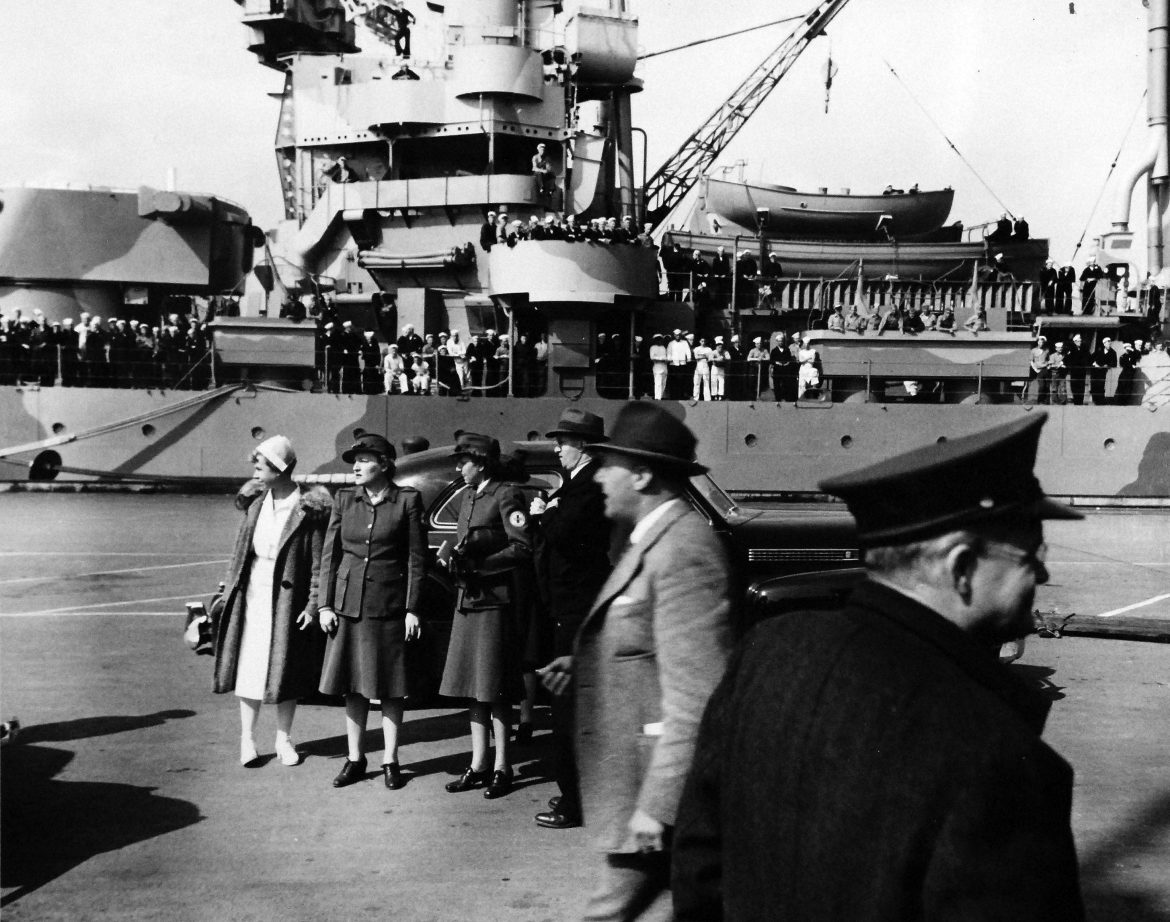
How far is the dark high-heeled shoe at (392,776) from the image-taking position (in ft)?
20.7

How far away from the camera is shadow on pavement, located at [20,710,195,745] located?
696cm

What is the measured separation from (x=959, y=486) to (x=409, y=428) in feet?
66.0

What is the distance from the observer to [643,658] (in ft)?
11.2

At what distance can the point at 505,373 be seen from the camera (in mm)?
21891

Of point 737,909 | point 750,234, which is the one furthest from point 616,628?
point 750,234

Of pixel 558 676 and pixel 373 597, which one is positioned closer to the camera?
pixel 558 676

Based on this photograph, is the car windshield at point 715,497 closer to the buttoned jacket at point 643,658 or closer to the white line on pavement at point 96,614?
the buttoned jacket at point 643,658

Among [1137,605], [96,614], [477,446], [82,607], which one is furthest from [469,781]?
[1137,605]

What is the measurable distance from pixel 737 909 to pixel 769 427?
20149 millimetres

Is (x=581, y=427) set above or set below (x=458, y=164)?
below

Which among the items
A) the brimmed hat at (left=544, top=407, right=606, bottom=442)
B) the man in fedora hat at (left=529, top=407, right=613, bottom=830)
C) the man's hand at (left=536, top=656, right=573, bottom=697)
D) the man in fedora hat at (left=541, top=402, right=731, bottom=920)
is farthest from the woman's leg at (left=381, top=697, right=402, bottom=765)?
the man in fedora hat at (left=541, top=402, right=731, bottom=920)

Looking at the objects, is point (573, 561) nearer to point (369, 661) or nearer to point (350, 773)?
point (369, 661)

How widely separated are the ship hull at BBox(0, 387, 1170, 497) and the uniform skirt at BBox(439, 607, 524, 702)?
1499 centimetres

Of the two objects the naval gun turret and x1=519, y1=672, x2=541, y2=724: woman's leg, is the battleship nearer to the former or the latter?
A: the naval gun turret
